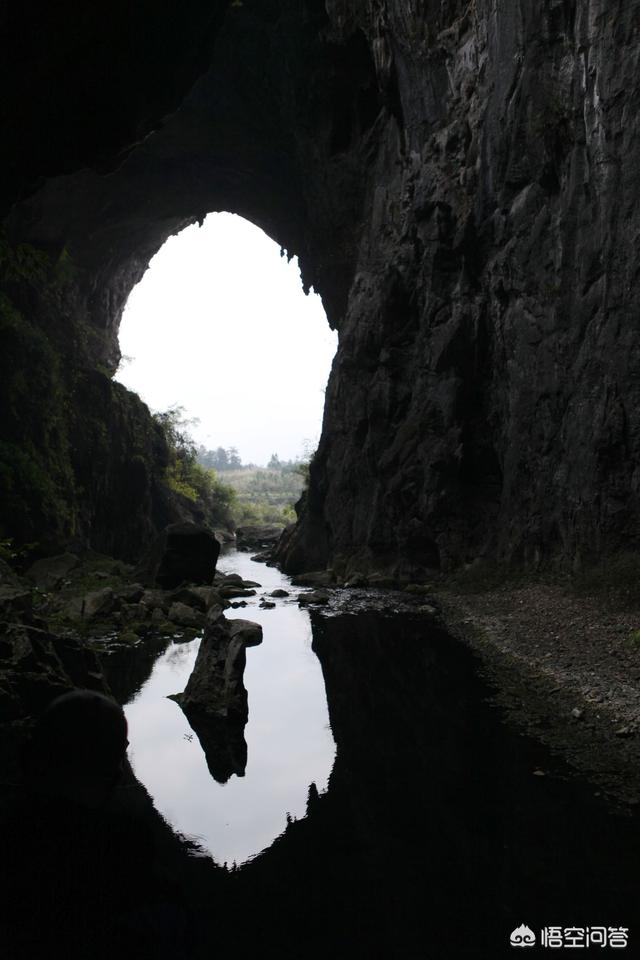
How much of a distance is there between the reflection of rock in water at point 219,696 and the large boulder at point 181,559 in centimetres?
1241

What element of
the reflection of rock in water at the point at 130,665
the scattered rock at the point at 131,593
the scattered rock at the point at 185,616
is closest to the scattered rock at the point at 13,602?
the reflection of rock in water at the point at 130,665

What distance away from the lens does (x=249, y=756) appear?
27.9 feet

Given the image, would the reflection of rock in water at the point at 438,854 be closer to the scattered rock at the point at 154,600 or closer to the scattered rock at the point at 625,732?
the scattered rock at the point at 625,732

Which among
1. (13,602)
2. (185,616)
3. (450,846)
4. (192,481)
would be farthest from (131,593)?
(192,481)

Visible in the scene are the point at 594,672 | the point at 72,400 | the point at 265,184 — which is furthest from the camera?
the point at 265,184

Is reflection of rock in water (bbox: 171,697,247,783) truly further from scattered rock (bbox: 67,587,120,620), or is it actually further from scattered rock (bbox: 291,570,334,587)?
scattered rock (bbox: 291,570,334,587)

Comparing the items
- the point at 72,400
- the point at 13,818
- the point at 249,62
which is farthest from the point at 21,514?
the point at 249,62

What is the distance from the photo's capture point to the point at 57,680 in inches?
308

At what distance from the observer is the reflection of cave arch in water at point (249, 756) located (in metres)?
6.53

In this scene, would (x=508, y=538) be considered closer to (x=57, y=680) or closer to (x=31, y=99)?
(x=57, y=680)

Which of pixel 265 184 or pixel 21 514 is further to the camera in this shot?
pixel 265 184

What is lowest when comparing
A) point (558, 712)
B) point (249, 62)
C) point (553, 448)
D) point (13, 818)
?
point (13, 818)

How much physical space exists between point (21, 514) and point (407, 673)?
57.6 ft

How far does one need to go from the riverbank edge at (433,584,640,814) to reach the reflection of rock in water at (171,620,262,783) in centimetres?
396
